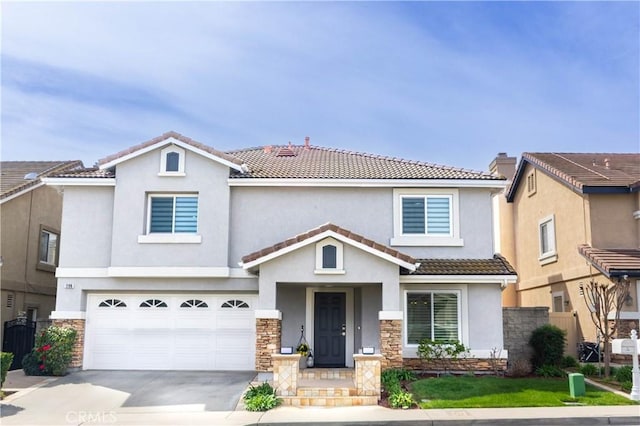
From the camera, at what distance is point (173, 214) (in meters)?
Result: 17.5

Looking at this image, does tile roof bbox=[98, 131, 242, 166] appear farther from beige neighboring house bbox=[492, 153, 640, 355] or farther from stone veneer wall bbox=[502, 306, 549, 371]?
beige neighboring house bbox=[492, 153, 640, 355]

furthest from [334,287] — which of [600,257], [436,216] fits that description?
[600,257]

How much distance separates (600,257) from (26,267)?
1889cm

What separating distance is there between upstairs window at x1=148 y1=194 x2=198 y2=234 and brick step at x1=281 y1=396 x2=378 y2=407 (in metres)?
6.16

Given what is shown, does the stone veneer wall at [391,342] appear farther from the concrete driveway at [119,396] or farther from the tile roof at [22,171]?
the tile roof at [22,171]

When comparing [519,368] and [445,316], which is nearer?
[519,368]

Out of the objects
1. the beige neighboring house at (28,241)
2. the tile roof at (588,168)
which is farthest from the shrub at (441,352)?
the beige neighboring house at (28,241)

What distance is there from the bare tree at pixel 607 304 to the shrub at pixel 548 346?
43.6 inches

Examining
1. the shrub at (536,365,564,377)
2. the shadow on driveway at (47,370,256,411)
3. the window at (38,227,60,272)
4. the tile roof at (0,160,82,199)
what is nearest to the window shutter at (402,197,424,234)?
the shrub at (536,365,564,377)

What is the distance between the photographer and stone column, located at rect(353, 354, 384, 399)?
13.6 m

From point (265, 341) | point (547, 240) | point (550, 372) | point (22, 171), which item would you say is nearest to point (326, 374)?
point (265, 341)

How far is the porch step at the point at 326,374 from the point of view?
15422 millimetres

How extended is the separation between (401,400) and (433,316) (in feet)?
→ 13.9

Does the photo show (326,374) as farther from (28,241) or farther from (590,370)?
(28,241)
